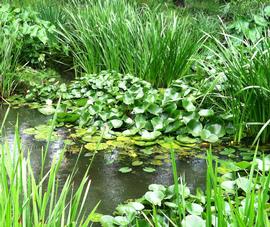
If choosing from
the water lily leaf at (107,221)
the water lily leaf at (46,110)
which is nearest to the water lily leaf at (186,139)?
the water lily leaf at (46,110)

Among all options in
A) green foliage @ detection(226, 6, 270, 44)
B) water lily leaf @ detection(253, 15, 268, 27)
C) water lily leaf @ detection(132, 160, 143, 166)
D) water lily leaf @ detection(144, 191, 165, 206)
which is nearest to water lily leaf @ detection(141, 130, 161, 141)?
water lily leaf @ detection(132, 160, 143, 166)

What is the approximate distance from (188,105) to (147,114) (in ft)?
1.08

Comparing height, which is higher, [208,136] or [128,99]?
[128,99]

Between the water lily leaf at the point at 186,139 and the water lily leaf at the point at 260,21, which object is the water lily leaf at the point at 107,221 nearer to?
the water lily leaf at the point at 186,139

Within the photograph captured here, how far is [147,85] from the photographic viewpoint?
3.88m

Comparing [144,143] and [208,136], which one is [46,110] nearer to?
[144,143]

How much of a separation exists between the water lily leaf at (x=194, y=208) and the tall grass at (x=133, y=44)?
236cm

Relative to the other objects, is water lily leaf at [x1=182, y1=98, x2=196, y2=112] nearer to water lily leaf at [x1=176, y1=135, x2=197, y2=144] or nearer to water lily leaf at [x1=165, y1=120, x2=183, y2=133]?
water lily leaf at [x1=165, y1=120, x2=183, y2=133]

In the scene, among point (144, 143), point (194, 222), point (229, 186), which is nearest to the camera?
point (194, 222)

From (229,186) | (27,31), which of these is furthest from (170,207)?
(27,31)

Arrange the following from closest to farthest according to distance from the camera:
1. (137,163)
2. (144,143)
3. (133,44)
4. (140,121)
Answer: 1. (137,163)
2. (144,143)
3. (140,121)
4. (133,44)

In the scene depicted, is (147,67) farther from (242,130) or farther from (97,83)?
(242,130)

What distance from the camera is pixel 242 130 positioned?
3.29 m

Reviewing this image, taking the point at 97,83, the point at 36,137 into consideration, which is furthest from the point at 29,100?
the point at 36,137
